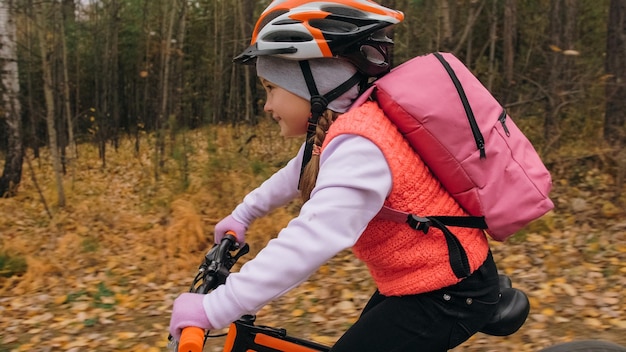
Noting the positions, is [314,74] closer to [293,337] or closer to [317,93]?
[317,93]

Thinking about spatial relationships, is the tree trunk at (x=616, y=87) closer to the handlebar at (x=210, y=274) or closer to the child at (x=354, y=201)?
the child at (x=354, y=201)

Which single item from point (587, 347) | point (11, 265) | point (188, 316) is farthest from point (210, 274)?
point (11, 265)

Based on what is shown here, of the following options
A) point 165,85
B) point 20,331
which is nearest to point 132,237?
point 20,331

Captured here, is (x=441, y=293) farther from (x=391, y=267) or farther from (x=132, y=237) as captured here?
(x=132, y=237)

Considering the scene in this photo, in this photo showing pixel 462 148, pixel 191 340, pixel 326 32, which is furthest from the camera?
pixel 326 32

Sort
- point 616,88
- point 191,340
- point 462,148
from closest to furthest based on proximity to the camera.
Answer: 1. point 191,340
2. point 462,148
3. point 616,88

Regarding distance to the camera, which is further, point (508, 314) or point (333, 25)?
point (508, 314)

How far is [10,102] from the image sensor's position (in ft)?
34.5

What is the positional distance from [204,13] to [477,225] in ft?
73.1

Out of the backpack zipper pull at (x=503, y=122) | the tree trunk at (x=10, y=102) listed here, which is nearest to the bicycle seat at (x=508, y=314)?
the backpack zipper pull at (x=503, y=122)

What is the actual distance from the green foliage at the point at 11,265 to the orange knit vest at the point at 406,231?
6.24m

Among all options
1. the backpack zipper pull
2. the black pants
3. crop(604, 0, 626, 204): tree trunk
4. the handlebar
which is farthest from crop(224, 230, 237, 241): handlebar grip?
crop(604, 0, 626, 204): tree trunk

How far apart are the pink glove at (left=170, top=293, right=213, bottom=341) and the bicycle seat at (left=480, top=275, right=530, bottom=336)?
3.75ft

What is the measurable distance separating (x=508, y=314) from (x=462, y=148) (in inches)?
30.5
